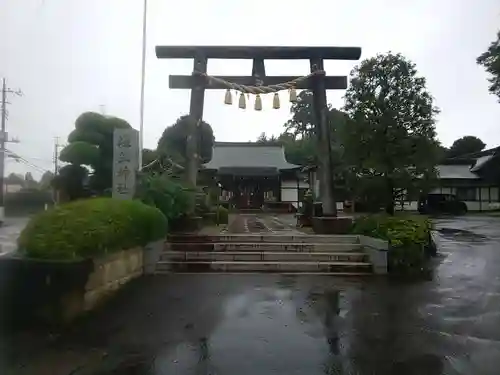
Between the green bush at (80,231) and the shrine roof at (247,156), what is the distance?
26483 millimetres

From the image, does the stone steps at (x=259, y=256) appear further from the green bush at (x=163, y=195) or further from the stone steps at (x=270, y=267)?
the green bush at (x=163, y=195)

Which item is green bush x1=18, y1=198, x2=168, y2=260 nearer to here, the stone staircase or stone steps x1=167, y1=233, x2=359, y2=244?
the stone staircase

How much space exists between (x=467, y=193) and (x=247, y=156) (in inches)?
766

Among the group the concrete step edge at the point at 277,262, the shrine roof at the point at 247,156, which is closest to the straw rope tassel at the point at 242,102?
the concrete step edge at the point at 277,262

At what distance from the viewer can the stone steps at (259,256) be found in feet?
31.6

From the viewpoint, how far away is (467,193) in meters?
40.9

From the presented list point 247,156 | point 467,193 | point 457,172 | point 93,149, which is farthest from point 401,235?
point 457,172

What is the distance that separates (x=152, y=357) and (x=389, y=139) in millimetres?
18715

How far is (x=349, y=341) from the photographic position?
4867mm

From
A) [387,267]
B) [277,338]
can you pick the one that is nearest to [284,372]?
[277,338]

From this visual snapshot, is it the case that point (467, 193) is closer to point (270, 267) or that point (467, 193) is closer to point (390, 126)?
point (390, 126)

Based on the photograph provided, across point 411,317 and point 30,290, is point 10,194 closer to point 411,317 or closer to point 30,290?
point 30,290

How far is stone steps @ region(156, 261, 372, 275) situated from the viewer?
9.20 meters

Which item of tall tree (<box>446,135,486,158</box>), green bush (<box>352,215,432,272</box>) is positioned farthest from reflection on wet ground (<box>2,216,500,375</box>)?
tall tree (<box>446,135,486,158</box>)
